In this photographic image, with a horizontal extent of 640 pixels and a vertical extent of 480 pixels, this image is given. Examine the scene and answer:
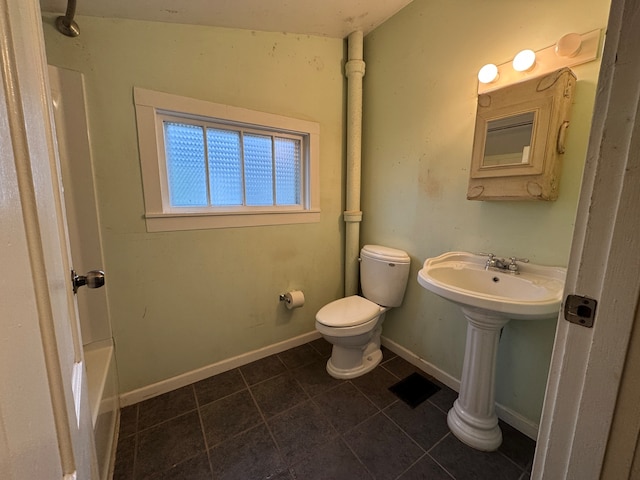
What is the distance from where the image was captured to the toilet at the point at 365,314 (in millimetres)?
1671

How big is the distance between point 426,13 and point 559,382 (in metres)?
1.97

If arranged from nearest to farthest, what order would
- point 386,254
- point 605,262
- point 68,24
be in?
point 605,262
point 68,24
point 386,254

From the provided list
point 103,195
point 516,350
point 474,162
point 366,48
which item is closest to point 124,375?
point 103,195

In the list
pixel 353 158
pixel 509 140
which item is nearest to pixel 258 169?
pixel 353 158

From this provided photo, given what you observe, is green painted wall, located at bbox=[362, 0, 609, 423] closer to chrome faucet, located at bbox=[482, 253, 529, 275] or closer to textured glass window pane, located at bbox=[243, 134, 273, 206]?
chrome faucet, located at bbox=[482, 253, 529, 275]

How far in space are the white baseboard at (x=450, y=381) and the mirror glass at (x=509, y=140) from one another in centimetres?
130

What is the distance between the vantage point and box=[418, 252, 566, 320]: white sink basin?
100 centimetres

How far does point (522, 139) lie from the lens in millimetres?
1218

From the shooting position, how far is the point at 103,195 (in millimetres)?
1360

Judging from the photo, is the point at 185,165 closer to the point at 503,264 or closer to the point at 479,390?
the point at 503,264

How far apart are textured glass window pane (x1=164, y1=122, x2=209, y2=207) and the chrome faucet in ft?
5.53

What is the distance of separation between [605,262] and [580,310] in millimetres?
104

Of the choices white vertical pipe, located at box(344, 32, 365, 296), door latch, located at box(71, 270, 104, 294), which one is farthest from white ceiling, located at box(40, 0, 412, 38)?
door latch, located at box(71, 270, 104, 294)

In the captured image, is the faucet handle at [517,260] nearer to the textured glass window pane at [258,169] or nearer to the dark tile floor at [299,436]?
the dark tile floor at [299,436]
